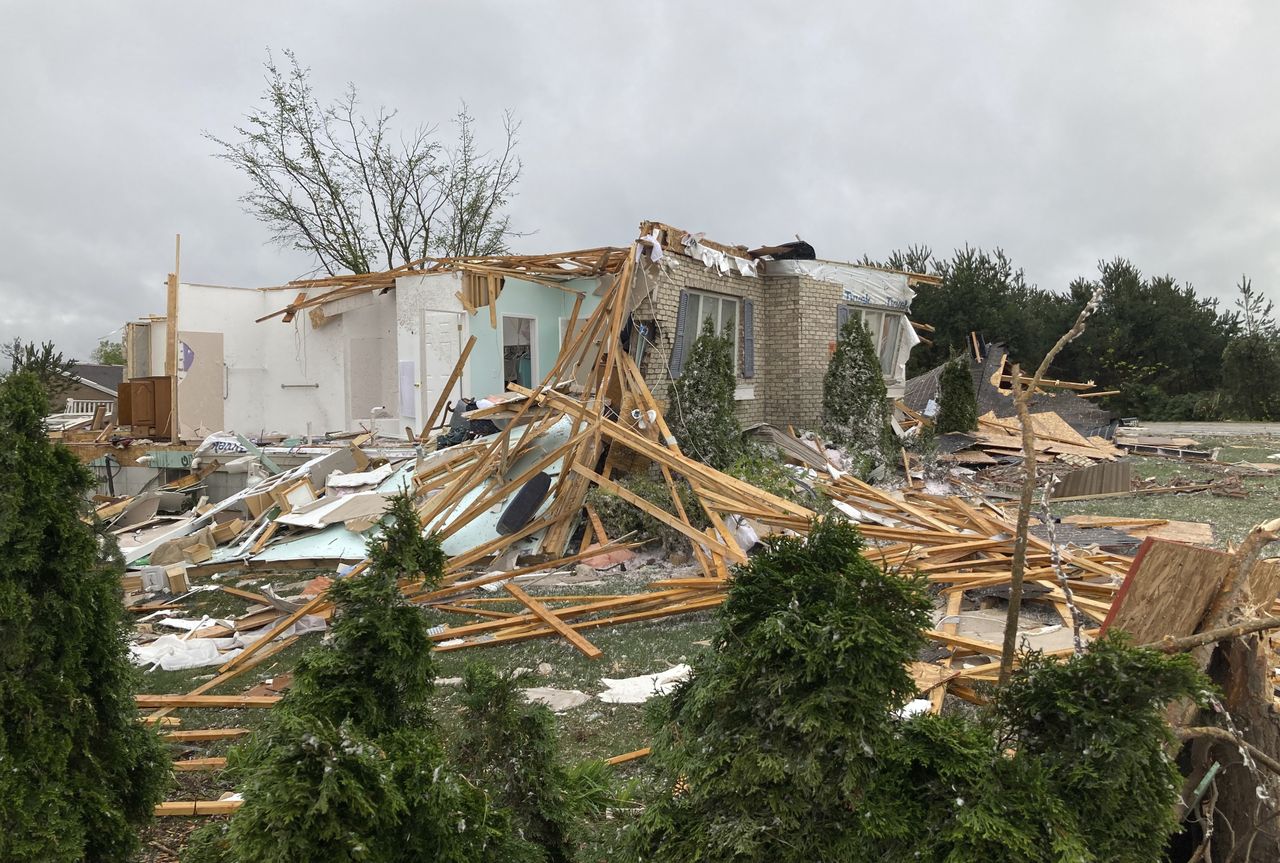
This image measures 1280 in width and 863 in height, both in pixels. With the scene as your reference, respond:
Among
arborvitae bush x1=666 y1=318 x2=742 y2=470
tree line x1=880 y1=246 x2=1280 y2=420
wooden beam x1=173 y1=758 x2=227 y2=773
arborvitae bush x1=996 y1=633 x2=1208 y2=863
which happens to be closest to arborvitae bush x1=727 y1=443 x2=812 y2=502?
arborvitae bush x1=666 y1=318 x2=742 y2=470

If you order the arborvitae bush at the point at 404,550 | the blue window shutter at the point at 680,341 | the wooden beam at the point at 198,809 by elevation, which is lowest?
the wooden beam at the point at 198,809

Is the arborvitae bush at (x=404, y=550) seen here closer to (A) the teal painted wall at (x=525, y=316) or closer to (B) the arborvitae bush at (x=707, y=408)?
(B) the arborvitae bush at (x=707, y=408)

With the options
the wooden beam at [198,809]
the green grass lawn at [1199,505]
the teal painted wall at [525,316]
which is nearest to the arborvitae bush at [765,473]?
the green grass lawn at [1199,505]

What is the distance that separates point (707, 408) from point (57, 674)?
9.16 m

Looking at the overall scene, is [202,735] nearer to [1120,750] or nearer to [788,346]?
[1120,750]

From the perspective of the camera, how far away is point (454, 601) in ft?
25.3

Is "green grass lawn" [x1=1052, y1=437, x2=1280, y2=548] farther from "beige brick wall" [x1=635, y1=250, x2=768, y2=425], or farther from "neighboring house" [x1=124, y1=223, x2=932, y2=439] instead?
"beige brick wall" [x1=635, y1=250, x2=768, y2=425]

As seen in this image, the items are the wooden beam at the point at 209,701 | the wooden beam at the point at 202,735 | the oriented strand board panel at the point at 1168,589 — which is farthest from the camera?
the wooden beam at the point at 209,701

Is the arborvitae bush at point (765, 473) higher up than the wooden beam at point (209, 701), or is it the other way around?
the arborvitae bush at point (765, 473)

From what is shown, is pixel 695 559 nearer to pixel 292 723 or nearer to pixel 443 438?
pixel 443 438

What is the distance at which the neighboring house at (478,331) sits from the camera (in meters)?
13.0

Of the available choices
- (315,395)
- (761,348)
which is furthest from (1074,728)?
(315,395)

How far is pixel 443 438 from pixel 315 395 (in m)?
5.88

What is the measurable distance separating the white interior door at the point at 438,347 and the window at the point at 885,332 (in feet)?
26.5
